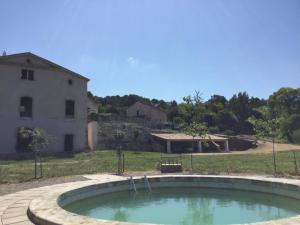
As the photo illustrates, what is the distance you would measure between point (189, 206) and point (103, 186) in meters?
3.76

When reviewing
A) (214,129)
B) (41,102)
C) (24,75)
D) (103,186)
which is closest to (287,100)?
(214,129)

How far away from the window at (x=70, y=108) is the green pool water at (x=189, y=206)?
2842cm

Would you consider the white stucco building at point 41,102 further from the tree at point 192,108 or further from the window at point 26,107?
the tree at point 192,108

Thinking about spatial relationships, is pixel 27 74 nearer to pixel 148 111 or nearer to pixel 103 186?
pixel 103 186

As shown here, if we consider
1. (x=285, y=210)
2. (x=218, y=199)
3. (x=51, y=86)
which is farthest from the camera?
(x=51, y=86)

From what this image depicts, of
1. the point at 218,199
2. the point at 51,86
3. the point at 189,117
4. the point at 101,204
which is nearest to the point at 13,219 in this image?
the point at 101,204

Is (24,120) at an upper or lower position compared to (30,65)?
lower

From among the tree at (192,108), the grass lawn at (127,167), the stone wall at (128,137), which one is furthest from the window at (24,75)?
the tree at (192,108)

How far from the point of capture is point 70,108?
43125 mm

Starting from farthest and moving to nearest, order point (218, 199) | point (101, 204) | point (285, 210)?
point (218, 199) → point (101, 204) → point (285, 210)

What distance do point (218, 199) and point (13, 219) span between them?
8.33 metres

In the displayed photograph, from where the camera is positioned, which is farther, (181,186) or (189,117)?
(189,117)

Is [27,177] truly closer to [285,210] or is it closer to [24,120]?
[285,210]

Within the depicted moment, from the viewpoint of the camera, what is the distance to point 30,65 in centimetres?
3953
